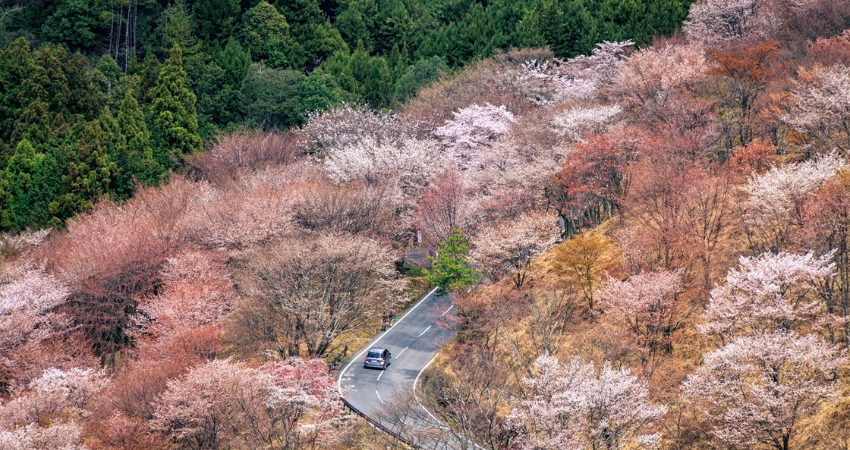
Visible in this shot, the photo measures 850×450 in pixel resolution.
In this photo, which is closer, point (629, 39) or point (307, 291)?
point (307, 291)

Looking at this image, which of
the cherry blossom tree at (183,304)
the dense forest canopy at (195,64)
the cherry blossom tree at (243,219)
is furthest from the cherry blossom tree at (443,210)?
the dense forest canopy at (195,64)

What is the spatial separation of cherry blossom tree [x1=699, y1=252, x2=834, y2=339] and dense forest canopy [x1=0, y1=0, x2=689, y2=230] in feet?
137

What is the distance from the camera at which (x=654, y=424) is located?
2953 centimetres

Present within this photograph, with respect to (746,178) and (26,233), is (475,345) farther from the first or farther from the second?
(26,233)

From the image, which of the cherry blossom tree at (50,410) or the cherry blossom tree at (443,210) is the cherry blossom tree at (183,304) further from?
the cherry blossom tree at (443,210)

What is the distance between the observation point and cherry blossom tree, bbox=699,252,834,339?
29.0 m

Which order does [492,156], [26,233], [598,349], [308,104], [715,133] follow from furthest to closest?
[308,104] → [26,233] → [492,156] → [715,133] → [598,349]

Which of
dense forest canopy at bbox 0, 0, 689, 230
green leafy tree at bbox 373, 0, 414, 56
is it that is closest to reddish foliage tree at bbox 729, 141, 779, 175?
dense forest canopy at bbox 0, 0, 689, 230

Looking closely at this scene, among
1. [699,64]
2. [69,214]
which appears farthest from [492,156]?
[69,214]

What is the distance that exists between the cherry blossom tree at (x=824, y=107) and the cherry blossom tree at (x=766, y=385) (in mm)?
15903

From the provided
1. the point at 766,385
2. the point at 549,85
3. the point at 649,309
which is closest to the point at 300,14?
the point at 549,85

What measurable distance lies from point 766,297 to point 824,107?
15.5m

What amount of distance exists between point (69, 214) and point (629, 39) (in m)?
44.1

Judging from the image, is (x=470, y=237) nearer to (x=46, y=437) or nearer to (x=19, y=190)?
(x=46, y=437)
